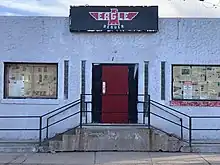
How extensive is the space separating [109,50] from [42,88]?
2.74 meters

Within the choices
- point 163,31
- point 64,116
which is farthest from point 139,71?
point 64,116

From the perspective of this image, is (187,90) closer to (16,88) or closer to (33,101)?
(33,101)

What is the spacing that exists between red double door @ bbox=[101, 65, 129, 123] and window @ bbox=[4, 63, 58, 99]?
1.78 metres

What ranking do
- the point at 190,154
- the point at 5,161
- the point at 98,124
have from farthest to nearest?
the point at 98,124
the point at 190,154
the point at 5,161

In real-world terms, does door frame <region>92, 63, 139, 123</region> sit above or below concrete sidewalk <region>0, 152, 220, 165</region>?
above

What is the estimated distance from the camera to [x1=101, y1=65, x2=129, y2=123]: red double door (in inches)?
634

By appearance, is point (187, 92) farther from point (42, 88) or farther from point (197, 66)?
point (42, 88)

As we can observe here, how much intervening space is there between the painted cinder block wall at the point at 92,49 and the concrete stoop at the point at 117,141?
1784 mm

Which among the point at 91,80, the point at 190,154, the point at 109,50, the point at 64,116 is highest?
the point at 109,50

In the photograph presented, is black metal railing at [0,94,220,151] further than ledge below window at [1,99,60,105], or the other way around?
ledge below window at [1,99,60,105]

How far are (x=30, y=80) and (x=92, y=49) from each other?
249cm

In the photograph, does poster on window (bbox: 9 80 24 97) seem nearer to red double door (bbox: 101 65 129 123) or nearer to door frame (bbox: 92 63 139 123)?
door frame (bbox: 92 63 139 123)

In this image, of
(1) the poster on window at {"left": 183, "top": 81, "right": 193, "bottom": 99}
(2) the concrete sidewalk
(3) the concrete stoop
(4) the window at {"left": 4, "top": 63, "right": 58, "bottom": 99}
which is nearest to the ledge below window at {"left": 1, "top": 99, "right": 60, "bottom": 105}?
(4) the window at {"left": 4, "top": 63, "right": 58, "bottom": 99}

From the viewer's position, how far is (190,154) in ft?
45.8
